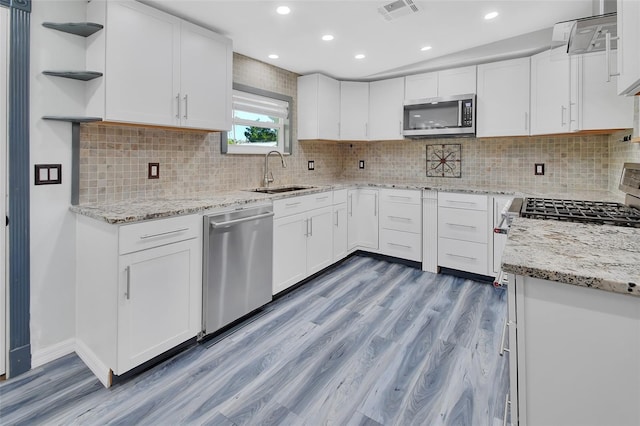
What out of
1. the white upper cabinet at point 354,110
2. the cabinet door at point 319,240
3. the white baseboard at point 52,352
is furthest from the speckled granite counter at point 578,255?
the white upper cabinet at point 354,110

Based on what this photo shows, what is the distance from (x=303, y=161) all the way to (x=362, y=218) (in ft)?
3.26

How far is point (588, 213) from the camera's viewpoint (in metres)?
1.68

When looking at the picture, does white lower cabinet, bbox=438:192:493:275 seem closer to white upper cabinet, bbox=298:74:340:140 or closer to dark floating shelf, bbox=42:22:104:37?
white upper cabinet, bbox=298:74:340:140

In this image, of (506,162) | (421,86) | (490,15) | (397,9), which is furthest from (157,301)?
(506,162)

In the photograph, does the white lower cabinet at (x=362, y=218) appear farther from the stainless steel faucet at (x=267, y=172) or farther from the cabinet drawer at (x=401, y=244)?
the stainless steel faucet at (x=267, y=172)

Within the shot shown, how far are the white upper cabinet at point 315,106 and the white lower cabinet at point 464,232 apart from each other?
1529mm

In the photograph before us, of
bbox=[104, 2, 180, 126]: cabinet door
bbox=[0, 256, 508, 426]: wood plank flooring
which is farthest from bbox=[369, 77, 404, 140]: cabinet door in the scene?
bbox=[104, 2, 180, 126]: cabinet door

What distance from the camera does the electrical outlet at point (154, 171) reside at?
256cm

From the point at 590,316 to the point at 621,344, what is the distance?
0.08 metres

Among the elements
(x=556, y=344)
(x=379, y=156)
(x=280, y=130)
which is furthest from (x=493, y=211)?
(x=556, y=344)

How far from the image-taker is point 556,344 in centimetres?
90

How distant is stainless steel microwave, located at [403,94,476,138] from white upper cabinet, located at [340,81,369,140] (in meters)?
0.54

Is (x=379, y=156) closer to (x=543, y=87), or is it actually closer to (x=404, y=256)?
(x=404, y=256)

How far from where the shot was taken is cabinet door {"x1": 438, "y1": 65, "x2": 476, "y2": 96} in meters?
3.49
